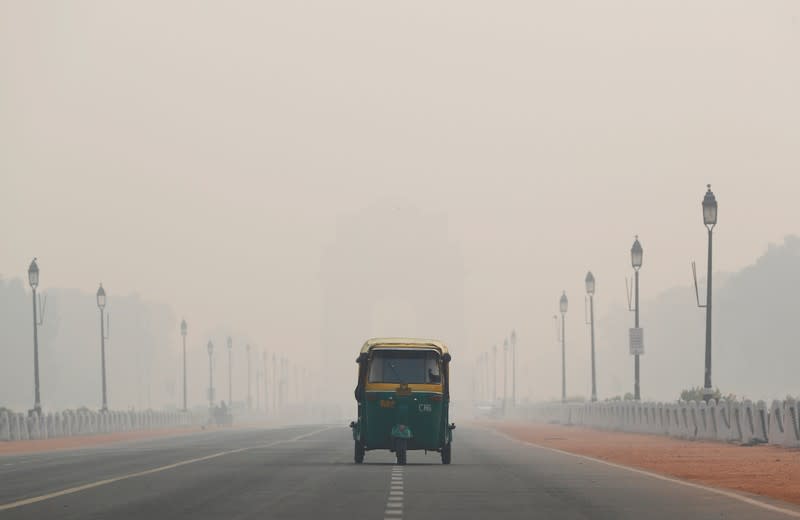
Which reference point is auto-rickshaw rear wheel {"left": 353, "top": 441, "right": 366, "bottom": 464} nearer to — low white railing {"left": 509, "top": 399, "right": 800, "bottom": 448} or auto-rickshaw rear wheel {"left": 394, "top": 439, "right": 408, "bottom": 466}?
auto-rickshaw rear wheel {"left": 394, "top": 439, "right": 408, "bottom": 466}

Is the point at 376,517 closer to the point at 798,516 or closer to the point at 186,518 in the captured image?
the point at 186,518

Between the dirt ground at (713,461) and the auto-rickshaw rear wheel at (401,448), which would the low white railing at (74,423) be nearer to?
the dirt ground at (713,461)

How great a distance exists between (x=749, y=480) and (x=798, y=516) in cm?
944

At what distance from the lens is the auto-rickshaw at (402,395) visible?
120 feet

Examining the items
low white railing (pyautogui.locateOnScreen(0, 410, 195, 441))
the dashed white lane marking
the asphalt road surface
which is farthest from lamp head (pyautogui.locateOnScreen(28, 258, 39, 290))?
the dashed white lane marking

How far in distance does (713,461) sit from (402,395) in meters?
6.90

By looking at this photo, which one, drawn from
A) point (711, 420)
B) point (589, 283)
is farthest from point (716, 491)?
point (589, 283)

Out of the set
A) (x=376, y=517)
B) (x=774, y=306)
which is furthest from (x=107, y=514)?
(x=774, y=306)

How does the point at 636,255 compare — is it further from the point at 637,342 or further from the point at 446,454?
the point at 446,454

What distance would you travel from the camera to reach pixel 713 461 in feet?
125

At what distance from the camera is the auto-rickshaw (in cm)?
3666

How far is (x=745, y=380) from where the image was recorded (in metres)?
188

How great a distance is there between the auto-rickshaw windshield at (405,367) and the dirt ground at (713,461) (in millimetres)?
4613

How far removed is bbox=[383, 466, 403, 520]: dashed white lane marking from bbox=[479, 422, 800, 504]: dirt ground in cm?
496
